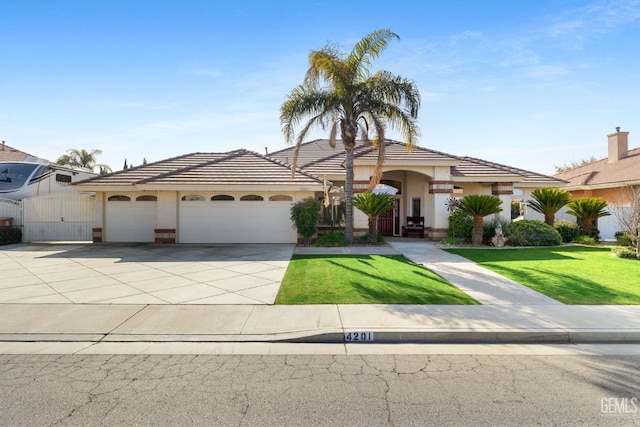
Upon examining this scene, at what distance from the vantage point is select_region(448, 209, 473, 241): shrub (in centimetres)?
1593

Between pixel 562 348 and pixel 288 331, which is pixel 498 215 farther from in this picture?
pixel 288 331

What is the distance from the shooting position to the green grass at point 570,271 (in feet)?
23.9

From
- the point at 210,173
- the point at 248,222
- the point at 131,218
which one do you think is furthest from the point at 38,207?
the point at 248,222

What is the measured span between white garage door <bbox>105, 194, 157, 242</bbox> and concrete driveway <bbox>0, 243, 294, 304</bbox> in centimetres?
188

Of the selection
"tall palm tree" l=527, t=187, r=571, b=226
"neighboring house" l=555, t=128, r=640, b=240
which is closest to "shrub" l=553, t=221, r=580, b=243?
"tall palm tree" l=527, t=187, r=571, b=226

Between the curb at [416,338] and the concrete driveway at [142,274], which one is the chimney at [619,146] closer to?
the concrete driveway at [142,274]

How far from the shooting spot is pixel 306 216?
48.4ft

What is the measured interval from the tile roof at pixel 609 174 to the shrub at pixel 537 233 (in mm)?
9230

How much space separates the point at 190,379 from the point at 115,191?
15.4 metres

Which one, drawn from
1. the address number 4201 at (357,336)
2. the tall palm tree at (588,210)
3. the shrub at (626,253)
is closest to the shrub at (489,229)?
the shrub at (626,253)

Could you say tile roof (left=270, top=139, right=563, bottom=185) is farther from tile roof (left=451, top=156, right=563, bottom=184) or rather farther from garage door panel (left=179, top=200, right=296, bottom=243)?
garage door panel (left=179, top=200, right=296, bottom=243)

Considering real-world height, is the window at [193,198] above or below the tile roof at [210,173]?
below

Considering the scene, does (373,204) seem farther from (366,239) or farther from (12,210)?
(12,210)

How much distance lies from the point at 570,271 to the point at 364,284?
6441 mm
